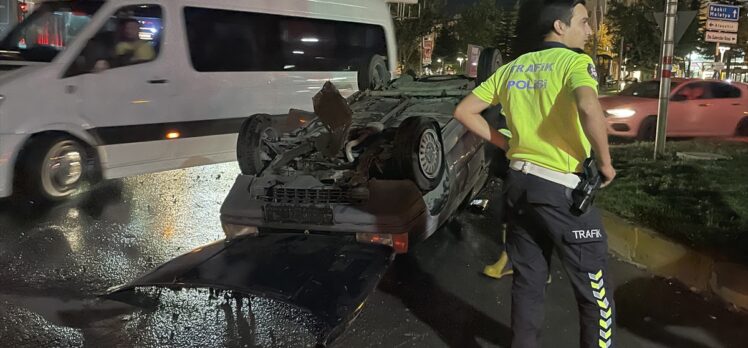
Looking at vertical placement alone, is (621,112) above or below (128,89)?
below

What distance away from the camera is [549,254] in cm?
306

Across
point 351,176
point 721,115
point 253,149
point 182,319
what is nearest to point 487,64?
point 351,176

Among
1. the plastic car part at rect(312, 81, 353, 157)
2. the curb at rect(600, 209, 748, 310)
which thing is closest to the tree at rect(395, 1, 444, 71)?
the curb at rect(600, 209, 748, 310)

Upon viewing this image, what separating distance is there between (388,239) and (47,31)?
5.29 metres

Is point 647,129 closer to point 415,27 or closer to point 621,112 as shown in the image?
point 621,112

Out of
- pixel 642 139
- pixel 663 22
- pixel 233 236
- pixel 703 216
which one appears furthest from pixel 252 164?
pixel 642 139

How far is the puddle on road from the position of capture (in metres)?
3.65

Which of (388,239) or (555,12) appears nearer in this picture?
(555,12)

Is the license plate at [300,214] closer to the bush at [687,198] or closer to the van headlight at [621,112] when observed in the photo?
the bush at [687,198]

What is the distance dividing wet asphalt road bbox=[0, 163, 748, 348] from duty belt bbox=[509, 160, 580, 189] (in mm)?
1277

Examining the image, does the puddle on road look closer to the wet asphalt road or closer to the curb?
the wet asphalt road

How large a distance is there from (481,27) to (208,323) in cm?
4479

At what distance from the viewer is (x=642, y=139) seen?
40.2 feet

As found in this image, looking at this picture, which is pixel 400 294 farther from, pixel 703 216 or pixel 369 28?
pixel 369 28
